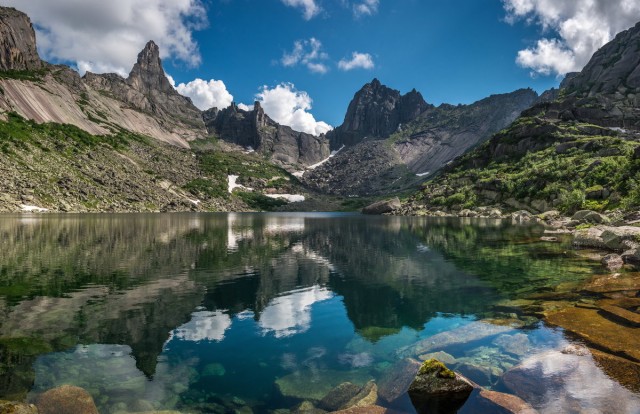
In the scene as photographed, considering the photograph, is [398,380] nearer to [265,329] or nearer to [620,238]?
[265,329]

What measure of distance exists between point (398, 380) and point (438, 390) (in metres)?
1.99

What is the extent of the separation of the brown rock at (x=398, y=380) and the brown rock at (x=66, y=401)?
9.98 meters

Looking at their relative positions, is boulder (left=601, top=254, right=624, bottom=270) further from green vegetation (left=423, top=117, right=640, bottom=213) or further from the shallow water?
green vegetation (left=423, top=117, right=640, bottom=213)

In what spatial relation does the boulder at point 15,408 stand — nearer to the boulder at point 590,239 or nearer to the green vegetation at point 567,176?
the boulder at point 590,239

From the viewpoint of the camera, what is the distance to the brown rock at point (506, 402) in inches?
458

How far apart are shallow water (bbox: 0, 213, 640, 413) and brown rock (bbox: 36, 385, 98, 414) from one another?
0.44m

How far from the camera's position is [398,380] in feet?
47.0

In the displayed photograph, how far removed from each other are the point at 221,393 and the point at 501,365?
455 inches

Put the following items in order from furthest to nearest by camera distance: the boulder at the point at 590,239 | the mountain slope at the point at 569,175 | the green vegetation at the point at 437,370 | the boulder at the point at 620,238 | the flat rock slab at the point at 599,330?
the mountain slope at the point at 569,175, the boulder at the point at 590,239, the boulder at the point at 620,238, the flat rock slab at the point at 599,330, the green vegetation at the point at 437,370

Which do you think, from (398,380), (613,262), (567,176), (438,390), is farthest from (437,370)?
(567,176)

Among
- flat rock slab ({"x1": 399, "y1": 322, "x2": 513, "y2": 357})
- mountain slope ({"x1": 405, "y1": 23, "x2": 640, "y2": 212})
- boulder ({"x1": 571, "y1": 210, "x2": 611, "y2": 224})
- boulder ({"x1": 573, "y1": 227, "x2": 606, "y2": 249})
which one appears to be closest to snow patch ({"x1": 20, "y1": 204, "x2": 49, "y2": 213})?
flat rock slab ({"x1": 399, "y1": 322, "x2": 513, "y2": 357})

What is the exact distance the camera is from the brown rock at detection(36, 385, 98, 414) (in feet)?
39.4

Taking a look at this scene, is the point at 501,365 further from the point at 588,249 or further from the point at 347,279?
the point at 588,249

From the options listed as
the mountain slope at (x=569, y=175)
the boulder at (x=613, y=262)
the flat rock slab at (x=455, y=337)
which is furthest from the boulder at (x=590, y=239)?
the mountain slope at (x=569, y=175)
